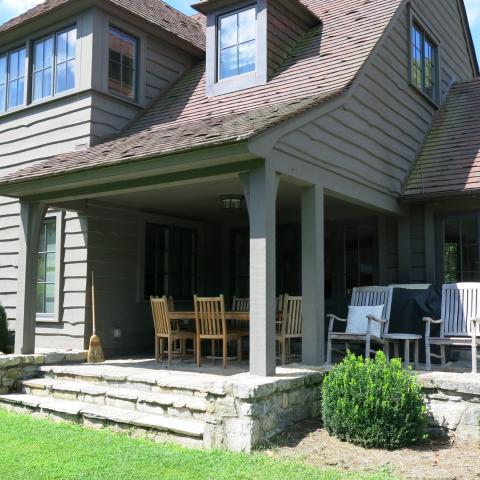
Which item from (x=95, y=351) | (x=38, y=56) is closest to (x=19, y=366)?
(x=95, y=351)

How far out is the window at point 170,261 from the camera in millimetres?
9273

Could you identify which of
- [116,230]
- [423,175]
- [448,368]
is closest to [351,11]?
[423,175]

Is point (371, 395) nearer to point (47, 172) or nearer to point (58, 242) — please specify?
point (47, 172)

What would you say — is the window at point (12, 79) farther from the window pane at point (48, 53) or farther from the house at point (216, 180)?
the window pane at point (48, 53)

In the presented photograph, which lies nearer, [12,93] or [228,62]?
[228,62]

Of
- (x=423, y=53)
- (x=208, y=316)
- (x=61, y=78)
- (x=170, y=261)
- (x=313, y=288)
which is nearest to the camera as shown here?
(x=313, y=288)

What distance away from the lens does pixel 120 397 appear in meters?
5.85

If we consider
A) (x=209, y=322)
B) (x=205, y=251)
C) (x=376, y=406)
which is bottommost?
(x=376, y=406)

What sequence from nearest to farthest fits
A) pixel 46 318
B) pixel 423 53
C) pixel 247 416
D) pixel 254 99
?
pixel 247 416, pixel 254 99, pixel 46 318, pixel 423 53

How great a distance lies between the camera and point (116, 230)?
858 cm

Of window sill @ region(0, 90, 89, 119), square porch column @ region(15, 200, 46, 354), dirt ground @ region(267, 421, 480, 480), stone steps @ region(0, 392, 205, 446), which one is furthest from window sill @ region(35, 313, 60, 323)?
dirt ground @ region(267, 421, 480, 480)

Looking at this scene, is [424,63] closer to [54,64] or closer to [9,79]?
[54,64]

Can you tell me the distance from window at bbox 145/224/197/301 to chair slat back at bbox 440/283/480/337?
14.6ft

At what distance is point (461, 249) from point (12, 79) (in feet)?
25.7
